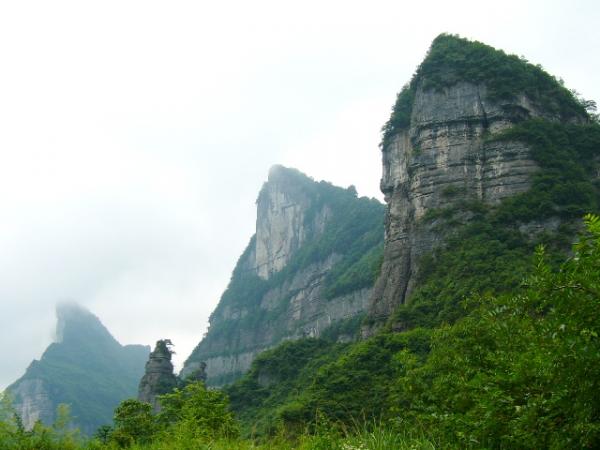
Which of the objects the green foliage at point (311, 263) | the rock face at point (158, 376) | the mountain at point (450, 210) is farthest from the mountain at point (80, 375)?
the mountain at point (450, 210)

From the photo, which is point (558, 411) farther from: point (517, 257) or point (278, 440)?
point (517, 257)

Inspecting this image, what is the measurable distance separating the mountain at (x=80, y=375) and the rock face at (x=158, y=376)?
2691cm

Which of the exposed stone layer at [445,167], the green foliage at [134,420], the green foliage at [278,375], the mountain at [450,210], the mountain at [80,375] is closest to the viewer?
the green foliage at [134,420]

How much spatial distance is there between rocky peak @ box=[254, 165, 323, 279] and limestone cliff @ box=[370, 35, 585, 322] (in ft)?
252

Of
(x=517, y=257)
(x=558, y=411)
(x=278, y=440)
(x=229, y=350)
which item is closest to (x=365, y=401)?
(x=517, y=257)

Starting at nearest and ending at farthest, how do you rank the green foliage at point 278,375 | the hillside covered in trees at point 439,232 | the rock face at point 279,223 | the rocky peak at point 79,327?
the hillside covered in trees at point 439,232, the green foliage at point 278,375, the rock face at point 279,223, the rocky peak at point 79,327

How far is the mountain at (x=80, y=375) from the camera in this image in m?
127

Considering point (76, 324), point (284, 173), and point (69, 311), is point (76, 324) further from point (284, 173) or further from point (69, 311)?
point (284, 173)

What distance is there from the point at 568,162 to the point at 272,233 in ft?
308

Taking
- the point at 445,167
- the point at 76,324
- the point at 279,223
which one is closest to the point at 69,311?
the point at 76,324

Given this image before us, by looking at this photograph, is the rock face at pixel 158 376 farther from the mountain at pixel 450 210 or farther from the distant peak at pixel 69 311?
the distant peak at pixel 69 311

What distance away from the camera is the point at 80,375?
146 meters

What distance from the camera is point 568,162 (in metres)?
51.4

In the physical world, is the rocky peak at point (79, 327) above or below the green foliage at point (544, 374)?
above
